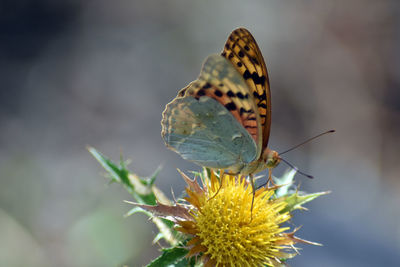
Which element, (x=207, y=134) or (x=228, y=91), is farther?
(x=207, y=134)

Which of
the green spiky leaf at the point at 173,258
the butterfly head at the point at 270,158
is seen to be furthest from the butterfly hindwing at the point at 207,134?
the green spiky leaf at the point at 173,258

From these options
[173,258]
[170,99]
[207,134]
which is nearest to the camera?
[173,258]

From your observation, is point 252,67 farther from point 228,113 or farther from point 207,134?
point 207,134

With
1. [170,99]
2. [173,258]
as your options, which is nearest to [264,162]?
[173,258]

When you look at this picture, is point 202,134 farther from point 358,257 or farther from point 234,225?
point 358,257

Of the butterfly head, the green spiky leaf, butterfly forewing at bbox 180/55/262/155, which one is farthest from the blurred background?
butterfly forewing at bbox 180/55/262/155

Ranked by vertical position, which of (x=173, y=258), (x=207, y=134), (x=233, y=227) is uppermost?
(x=207, y=134)
